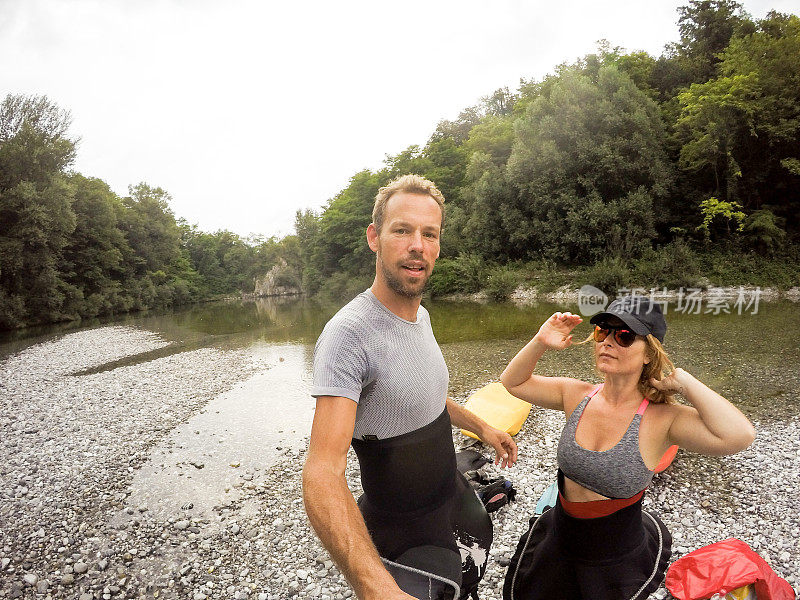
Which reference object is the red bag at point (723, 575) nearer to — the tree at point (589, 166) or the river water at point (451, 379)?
the river water at point (451, 379)

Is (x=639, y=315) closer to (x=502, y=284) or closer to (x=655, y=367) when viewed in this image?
(x=655, y=367)

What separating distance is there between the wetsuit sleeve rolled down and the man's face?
391 mm

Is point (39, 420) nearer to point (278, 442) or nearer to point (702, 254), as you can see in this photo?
point (278, 442)

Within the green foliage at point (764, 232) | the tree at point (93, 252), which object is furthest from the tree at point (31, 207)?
the green foliage at point (764, 232)

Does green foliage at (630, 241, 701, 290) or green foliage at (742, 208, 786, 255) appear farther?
green foliage at (742, 208, 786, 255)

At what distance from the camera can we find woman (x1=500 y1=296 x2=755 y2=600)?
2.26m

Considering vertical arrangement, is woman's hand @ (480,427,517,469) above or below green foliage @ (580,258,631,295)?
above

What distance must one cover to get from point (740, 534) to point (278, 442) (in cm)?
646

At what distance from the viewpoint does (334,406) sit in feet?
5.82

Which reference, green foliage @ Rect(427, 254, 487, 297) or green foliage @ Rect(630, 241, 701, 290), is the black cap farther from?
green foliage @ Rect(427, 254, 487, 297)

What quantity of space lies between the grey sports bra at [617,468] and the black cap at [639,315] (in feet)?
1.32

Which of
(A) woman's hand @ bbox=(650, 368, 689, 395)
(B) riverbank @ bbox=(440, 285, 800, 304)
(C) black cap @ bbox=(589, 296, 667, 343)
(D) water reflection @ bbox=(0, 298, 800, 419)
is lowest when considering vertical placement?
(B) riverbank @ bbox=(440, 285, 800, 304)

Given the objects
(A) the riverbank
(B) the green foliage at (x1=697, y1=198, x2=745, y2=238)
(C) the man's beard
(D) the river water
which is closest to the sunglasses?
(C) the man's beard

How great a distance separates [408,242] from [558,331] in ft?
3.29
